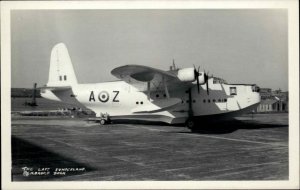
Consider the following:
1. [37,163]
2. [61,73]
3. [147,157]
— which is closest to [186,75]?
[147,157]

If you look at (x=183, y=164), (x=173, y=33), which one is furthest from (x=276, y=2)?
(x=183, y=164)

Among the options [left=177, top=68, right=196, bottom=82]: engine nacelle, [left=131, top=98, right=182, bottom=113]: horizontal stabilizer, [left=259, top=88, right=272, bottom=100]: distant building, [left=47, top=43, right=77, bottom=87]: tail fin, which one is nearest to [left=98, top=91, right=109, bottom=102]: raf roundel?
[left=47, top=43, right=77, bottom=87]: tail fin

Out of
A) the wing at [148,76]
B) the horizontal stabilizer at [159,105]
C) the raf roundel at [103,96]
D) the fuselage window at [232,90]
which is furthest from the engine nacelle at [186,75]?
the raf roundel at [103,96]

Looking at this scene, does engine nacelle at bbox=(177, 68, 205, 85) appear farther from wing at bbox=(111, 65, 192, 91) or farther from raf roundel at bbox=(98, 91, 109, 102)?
raf roundel at bbox=(98, 91, 109, 102)

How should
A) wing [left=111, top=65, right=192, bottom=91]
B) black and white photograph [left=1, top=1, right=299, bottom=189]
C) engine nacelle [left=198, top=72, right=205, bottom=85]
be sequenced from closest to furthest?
black and white photograph [left=1, top=1, right=299, bottom=189]
wing [left=111, top=65, right=192, bottom=91]
engine nacelle [left=198, top=72, right=205, bottom=85]

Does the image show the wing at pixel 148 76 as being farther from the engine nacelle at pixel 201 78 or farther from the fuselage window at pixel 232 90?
the fuselage window at pixel 232 90

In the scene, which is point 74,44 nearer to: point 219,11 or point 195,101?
point 219,11

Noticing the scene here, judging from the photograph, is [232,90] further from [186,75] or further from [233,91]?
[186,75]
